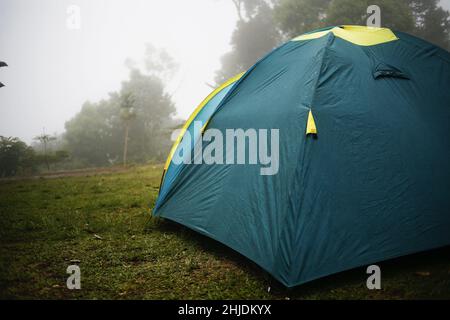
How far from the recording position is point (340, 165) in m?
2.68

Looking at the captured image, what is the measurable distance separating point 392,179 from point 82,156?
28.8 metres

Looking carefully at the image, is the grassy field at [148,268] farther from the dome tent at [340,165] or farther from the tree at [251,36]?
the tree at [251,36]

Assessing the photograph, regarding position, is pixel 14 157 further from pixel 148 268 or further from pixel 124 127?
pixel 148 268

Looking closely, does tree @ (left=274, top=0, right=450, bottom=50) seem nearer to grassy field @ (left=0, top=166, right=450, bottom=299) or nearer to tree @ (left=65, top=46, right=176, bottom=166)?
tree @ (left=65, top=46, right=176, bottom=166)

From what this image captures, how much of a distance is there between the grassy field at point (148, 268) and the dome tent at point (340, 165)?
24cm

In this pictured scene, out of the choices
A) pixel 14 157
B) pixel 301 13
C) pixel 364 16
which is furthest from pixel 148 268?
pixel 301 13

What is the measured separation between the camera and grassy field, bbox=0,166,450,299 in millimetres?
2512

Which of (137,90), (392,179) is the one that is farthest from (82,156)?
(392,179)

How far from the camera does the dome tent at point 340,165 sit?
8.23ft

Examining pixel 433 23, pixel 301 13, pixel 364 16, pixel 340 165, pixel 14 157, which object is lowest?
pixel 340 165

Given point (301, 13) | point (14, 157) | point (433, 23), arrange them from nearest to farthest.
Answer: point (14, 157) → point (433, 23) → point (301, 13)

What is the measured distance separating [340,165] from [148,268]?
7.24ft

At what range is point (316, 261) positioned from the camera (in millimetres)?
2426

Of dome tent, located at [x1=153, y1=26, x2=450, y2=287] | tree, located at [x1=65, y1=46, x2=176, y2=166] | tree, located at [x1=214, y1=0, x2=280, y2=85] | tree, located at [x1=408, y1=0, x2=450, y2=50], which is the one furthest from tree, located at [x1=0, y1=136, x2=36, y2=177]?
tree, located at [x1=408, y1=0, x2=450, y2=50]
